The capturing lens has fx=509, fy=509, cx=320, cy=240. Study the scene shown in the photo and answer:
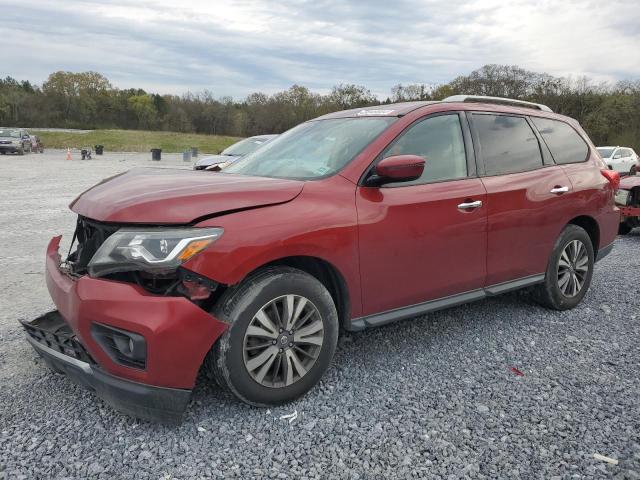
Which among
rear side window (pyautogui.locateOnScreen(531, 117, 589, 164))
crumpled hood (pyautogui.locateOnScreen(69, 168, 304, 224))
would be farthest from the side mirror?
rear side window (pyautogui.locateOnScreen(531, 117, 589, 164))

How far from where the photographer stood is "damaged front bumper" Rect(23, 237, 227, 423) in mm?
2383

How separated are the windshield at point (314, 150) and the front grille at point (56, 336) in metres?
1.51

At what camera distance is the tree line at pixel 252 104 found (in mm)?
43188

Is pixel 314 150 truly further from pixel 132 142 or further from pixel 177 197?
pixel 132 142

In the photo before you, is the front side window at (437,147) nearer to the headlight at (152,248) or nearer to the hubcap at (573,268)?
the headlight at (152,248)

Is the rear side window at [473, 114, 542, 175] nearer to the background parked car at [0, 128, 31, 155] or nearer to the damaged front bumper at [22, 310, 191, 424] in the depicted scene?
the damaged front bumper at [22, 310, 191, 424]

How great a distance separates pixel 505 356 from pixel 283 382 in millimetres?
1711

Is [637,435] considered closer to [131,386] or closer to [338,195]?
[338,195]

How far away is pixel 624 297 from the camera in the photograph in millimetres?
4992

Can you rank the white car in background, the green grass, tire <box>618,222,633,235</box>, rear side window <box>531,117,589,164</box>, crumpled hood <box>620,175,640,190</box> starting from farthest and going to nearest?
the green grass, the white car in background, tire <box>618,222,633,235</box>, crumpled hood <box>620,175,640,190</box>, rear side window <box>531,117,589,164</box>

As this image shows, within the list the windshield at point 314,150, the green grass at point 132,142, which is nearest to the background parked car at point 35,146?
the green grass at point 132,142

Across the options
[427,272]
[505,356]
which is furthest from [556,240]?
[427,272]

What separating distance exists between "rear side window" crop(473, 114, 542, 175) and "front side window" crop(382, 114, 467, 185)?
0.76ft

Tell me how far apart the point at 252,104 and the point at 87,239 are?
74.0m
